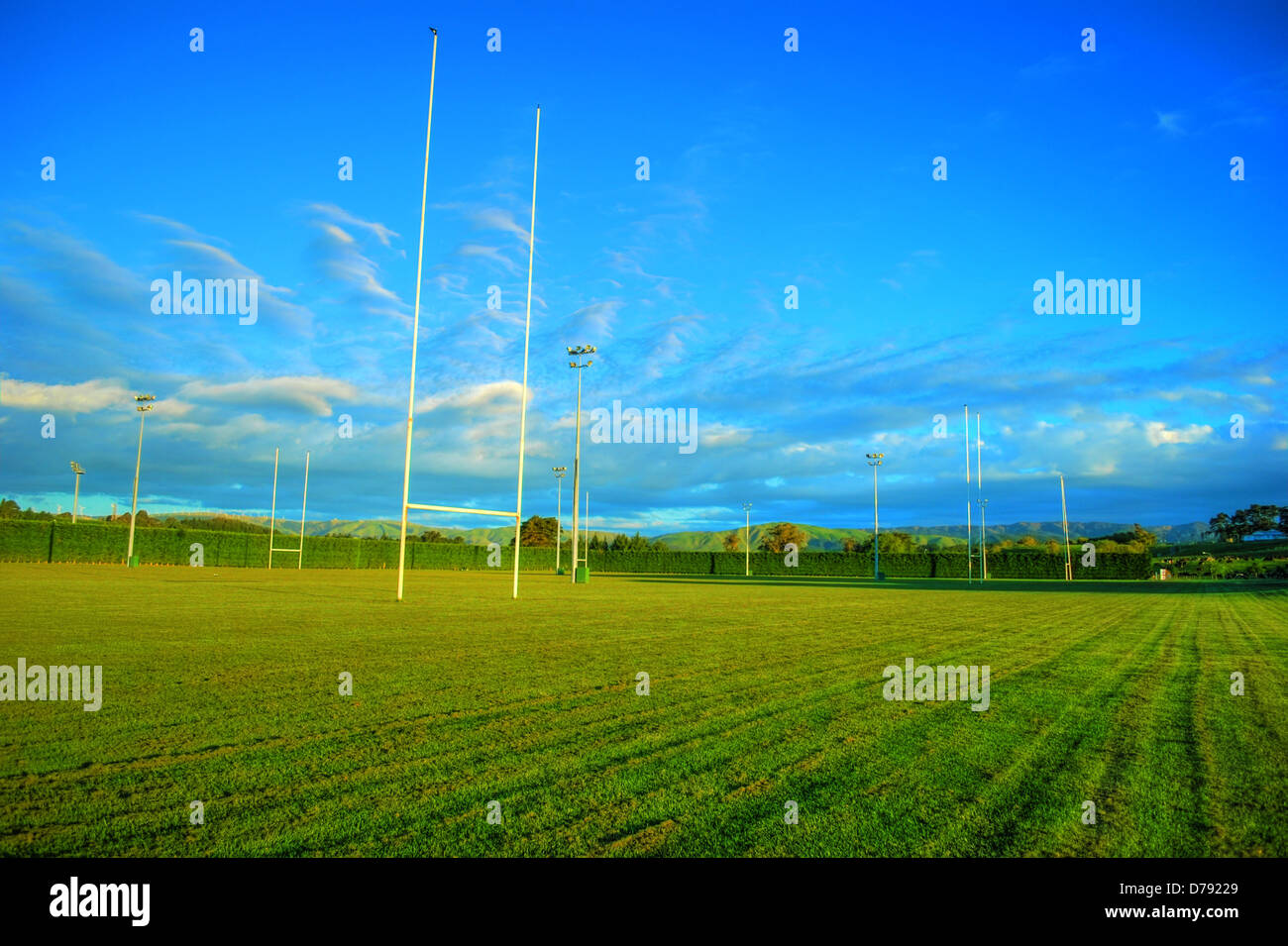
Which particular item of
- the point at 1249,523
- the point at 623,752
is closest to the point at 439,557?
the point at 623,752

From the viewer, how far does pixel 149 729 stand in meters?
5.16

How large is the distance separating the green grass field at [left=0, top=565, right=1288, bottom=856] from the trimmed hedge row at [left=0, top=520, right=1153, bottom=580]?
1726 inches

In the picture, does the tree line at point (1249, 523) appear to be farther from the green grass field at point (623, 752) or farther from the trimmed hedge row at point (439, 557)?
the green grass field at point (623, 752)

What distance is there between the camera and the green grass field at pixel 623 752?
335 centimetres

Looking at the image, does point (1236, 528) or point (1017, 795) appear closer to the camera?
point (1017, 795)

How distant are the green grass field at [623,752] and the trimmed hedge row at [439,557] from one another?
43.8 metres

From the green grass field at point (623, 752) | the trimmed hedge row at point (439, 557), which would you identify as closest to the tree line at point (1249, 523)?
the trimmed hedge row at point (439, 557)

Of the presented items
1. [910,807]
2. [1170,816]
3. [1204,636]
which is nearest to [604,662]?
[910,807]

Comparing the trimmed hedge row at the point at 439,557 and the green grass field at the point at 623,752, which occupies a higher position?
the green grass field at the point at 623,752

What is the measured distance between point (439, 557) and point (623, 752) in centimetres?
6347

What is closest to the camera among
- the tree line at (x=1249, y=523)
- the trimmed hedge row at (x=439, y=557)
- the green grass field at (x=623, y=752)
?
the green grass field at (x=623, y=752)

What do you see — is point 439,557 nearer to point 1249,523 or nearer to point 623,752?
point 623,752
